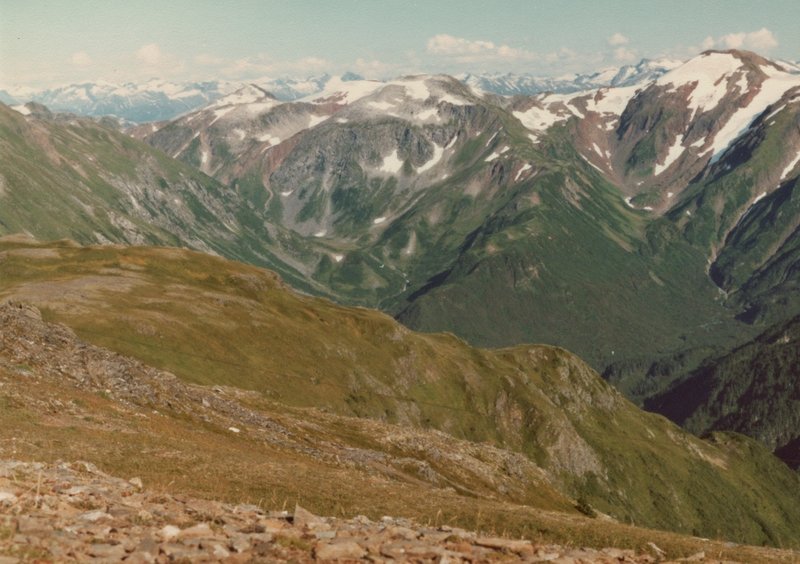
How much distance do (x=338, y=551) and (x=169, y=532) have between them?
579 centimetres

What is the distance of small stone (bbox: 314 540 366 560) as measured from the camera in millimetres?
24344

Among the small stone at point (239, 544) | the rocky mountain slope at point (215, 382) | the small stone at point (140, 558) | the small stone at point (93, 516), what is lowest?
the small stone at point (140, 558)

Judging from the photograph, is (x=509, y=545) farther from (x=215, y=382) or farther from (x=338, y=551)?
(x=215, y=382)

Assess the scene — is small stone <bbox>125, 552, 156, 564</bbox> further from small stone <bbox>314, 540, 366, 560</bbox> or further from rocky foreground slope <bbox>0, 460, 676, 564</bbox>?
small stone <bbox>314, 540, 366, 560</bbox>

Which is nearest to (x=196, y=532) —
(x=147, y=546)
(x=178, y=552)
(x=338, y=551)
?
(x=178, y=552)

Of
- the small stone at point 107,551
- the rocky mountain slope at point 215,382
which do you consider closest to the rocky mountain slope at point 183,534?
the small stone at point 107,551

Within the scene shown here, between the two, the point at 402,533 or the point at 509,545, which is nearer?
the point at 509,545

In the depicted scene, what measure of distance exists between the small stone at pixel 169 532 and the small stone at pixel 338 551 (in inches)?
188

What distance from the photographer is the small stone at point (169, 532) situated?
24.3 meters

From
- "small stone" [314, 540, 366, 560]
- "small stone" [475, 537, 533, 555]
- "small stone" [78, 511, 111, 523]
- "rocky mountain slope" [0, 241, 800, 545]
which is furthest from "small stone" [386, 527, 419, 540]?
"rocky mountain slope" [0, 241, 800, 545]

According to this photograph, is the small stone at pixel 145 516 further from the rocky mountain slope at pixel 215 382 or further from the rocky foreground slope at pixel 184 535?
the rocky mountain slope at pixel 215 382

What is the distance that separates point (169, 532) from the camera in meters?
24.6

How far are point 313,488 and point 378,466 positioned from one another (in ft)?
103

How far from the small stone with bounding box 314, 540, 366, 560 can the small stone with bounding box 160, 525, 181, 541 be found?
4.78 meters
